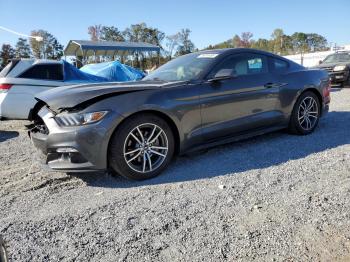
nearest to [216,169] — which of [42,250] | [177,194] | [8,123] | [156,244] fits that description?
[177,194]

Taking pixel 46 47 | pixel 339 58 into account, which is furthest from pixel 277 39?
pixel 339 58

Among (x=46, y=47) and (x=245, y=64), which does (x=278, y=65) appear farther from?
(x=46, y=47)

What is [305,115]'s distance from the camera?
558 cm

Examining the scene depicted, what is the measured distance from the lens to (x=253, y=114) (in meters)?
4.80

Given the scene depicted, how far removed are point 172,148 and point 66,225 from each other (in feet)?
5.18

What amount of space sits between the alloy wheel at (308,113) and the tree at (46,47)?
56.3 metres

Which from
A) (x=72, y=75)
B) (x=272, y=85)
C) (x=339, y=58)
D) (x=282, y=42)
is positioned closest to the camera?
(x=272, y=85)

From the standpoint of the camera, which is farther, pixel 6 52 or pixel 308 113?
pixel 6 52

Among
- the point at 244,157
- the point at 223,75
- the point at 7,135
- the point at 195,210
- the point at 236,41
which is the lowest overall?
the point at 195,210

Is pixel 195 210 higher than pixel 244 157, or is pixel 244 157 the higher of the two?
pixel 244 157

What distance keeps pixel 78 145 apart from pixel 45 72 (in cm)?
518

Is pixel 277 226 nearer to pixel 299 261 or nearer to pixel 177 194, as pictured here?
pixel 299 261

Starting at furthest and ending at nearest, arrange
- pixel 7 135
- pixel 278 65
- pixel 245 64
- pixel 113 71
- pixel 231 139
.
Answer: pixel 113 71, pixel 7 135, pixel 278 65, pixel 245 64, pixel 231 139

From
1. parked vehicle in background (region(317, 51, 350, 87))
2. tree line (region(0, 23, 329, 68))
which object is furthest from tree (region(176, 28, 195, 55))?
parked vehicle in background (region(317, 51, 350, 87))
